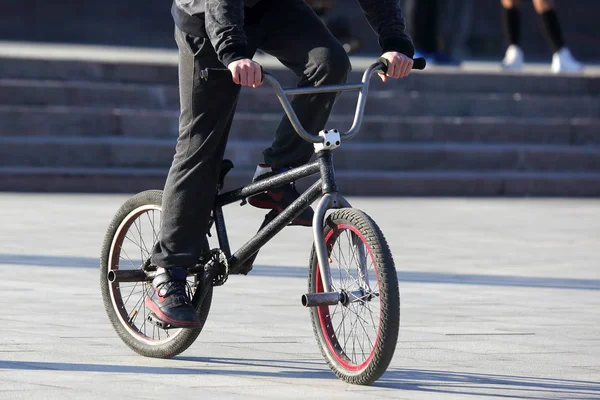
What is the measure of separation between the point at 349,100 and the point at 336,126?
2.04 feet

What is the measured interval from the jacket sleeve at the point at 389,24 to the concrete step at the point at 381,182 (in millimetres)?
6443

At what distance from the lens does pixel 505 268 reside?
7.87m

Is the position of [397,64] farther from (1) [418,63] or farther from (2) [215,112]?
(2) [215,112]

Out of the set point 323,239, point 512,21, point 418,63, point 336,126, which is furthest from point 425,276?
point 512,21

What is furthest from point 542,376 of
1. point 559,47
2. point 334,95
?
point 559,47

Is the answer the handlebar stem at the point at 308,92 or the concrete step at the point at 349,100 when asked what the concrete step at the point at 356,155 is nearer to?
the concrete step at the point at 349,100

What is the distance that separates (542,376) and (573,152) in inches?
328

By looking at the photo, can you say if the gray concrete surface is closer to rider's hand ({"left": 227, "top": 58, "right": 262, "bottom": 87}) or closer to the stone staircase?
rider's hand ({"left": 227, "top": 58, "right": 262, "bottom": 87})

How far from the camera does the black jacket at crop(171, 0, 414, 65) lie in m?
4.53

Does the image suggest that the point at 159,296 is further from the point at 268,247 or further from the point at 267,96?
the point at 267,96

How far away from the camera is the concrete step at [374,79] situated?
1292cm

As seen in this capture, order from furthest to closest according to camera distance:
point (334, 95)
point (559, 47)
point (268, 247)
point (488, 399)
Answer: point (559, 47) < point (268, 247) < point (334, 95) < point (488, 399)

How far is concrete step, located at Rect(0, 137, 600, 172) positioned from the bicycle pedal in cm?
698

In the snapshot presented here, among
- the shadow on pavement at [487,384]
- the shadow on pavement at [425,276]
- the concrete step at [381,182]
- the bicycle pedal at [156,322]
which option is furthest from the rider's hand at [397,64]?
the concrete step at [381,182]
